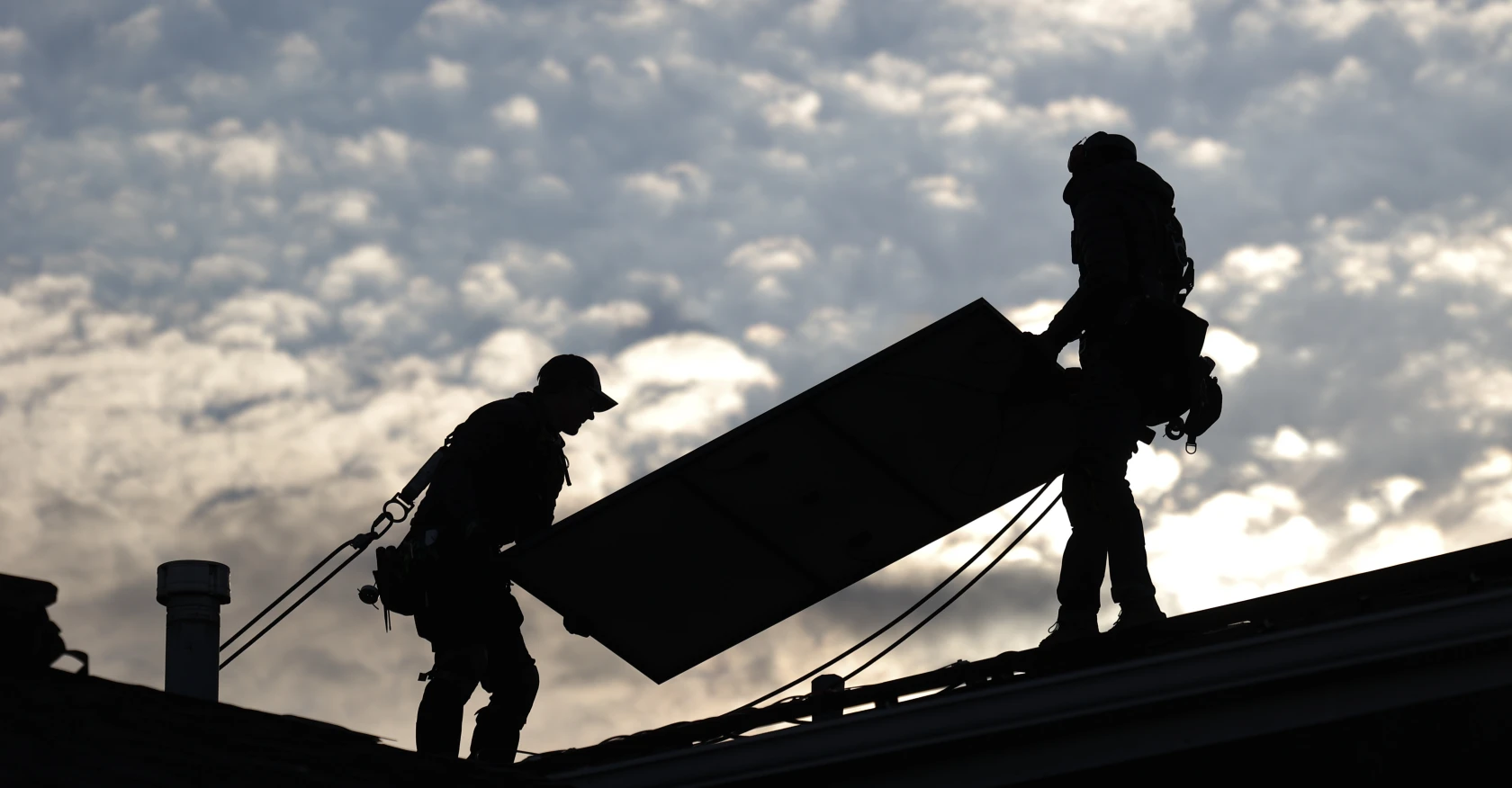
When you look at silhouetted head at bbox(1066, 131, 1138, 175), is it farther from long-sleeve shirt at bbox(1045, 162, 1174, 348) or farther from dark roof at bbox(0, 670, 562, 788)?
dark roof at bbox(0, 670, 562, 788)

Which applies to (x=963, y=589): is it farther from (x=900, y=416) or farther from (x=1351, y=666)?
(x=1351, y=666)

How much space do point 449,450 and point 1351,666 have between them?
16.4 ft

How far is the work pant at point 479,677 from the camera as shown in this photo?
8.75 metres

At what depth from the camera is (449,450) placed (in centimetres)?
916

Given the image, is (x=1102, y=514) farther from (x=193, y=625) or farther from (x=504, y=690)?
(x=193, y=625)

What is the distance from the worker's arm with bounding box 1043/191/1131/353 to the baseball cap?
261 cm

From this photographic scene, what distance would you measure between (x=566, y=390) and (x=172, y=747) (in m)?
4.37

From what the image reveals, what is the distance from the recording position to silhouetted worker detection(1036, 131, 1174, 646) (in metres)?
7.55

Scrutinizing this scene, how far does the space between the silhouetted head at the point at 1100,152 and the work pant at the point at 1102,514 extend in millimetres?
1252

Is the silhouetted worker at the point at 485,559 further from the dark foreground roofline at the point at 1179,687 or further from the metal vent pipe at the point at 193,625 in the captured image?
the dark foreground roofline at the point at 1179,687

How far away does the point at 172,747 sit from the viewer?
5281mm

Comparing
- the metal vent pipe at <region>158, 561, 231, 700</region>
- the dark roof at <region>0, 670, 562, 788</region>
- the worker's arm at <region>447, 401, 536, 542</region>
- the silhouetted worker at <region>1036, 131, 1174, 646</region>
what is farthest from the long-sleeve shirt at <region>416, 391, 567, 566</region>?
the dark roof at <region>0, 670, 562, 788</region>

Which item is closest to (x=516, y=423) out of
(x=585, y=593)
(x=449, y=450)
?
(x=449, y=450)

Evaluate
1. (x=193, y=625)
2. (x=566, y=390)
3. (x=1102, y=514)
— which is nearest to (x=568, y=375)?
(x=566, y=390)
